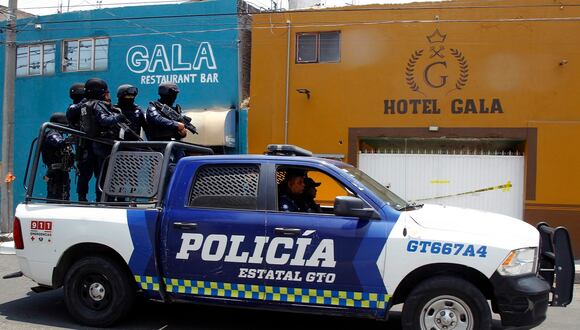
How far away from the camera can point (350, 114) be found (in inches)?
505

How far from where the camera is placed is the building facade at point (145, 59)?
1362 cm

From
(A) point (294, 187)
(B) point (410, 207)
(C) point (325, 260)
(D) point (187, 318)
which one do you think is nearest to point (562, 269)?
(B) point (410, 207)

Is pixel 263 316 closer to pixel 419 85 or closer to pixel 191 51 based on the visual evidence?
pixel 419 85

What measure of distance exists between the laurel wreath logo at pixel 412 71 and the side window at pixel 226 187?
323 inches

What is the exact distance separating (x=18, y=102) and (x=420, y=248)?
1470 cm

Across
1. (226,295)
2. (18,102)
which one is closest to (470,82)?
(226,295)

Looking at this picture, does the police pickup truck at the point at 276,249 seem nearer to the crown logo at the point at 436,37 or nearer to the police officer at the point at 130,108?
the police officer at the point at 130,108

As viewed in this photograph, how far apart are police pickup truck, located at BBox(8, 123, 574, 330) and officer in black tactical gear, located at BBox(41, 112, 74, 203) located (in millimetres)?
1617

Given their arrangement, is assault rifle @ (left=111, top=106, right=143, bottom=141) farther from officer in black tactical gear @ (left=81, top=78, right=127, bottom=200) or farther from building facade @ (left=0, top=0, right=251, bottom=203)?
building facade @ (left=0, top=0, right=251, bottom=203)

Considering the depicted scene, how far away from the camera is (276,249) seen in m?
4.80

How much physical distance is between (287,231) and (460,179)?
8.48m

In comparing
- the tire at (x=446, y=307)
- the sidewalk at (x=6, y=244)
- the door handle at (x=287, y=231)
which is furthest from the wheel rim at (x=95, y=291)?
the sidewalk at (x=6, y=244)

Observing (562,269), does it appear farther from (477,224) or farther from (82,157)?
(82,157)

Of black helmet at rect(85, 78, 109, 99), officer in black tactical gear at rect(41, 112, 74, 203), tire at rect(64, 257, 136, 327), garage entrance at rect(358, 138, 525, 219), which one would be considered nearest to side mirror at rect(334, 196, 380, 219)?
tire at rect(64, 257, 136, 327)
